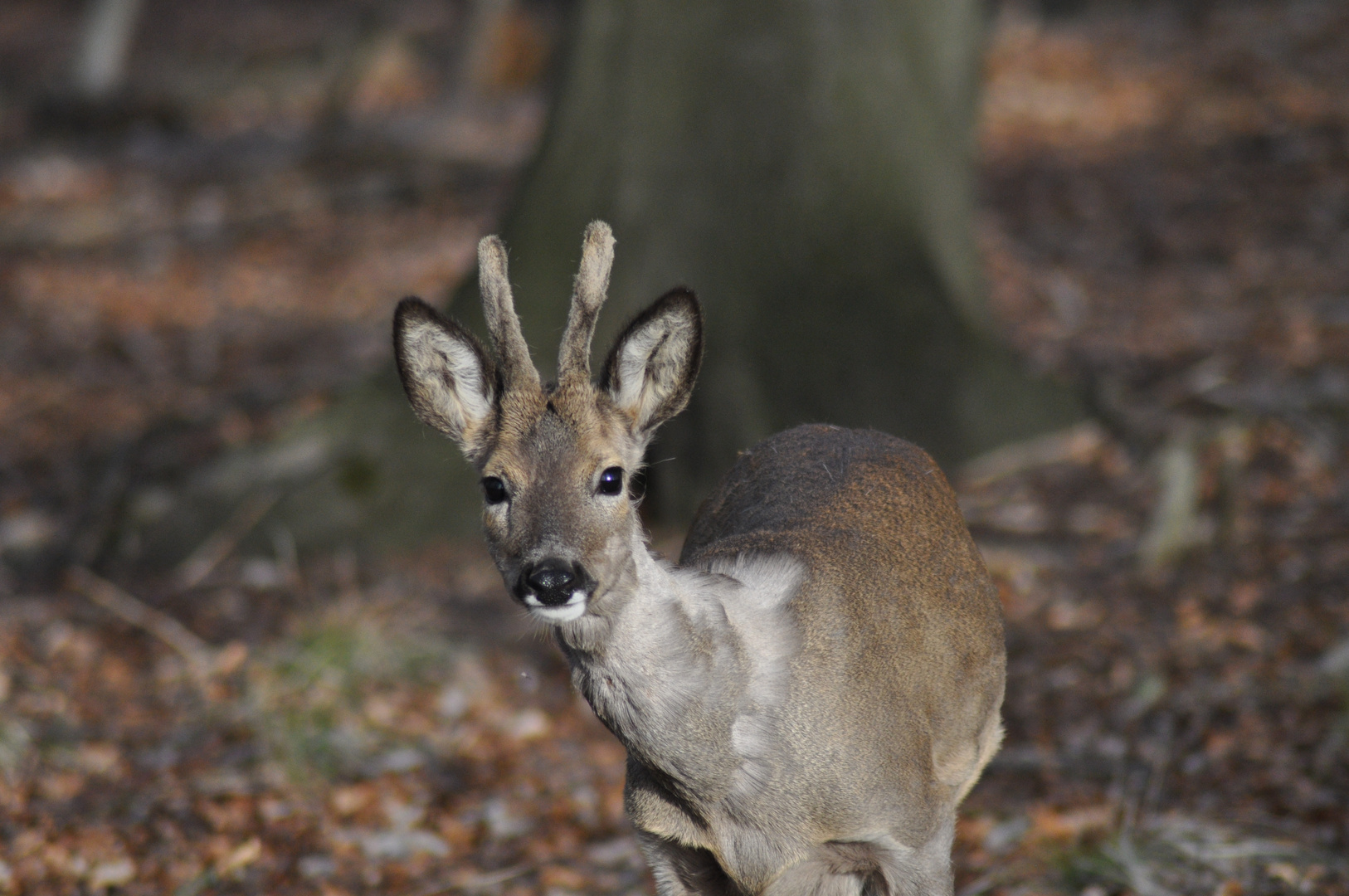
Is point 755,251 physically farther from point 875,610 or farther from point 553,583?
point 553,583

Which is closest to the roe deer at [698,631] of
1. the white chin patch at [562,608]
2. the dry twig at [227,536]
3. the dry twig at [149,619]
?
the white chin patch at [562,608]

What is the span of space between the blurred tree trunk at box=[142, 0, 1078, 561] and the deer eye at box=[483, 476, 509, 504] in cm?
356

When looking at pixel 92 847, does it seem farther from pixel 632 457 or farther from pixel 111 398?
pixel 111 398

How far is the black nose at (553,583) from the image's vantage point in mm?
3107

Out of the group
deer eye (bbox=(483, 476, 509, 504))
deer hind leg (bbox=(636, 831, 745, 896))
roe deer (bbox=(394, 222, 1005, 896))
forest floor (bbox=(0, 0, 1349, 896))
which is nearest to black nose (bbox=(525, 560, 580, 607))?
roe deer (bbox=(394, 222, 1005, 896))

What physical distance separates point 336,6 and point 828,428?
24168 millimetres

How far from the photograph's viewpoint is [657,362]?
3539 mm

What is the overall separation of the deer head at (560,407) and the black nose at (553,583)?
0.04 meters

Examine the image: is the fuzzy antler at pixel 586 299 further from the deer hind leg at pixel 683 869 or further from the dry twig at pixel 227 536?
the dry twig at pixel 227 536

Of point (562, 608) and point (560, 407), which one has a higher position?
point (560, 407)

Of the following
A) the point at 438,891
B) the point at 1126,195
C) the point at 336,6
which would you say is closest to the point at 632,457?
the point at 438,891

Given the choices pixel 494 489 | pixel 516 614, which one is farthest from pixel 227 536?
pixel 494 489

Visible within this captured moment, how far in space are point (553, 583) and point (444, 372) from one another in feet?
2.40

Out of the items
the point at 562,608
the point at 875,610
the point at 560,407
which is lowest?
the point at 875,610
